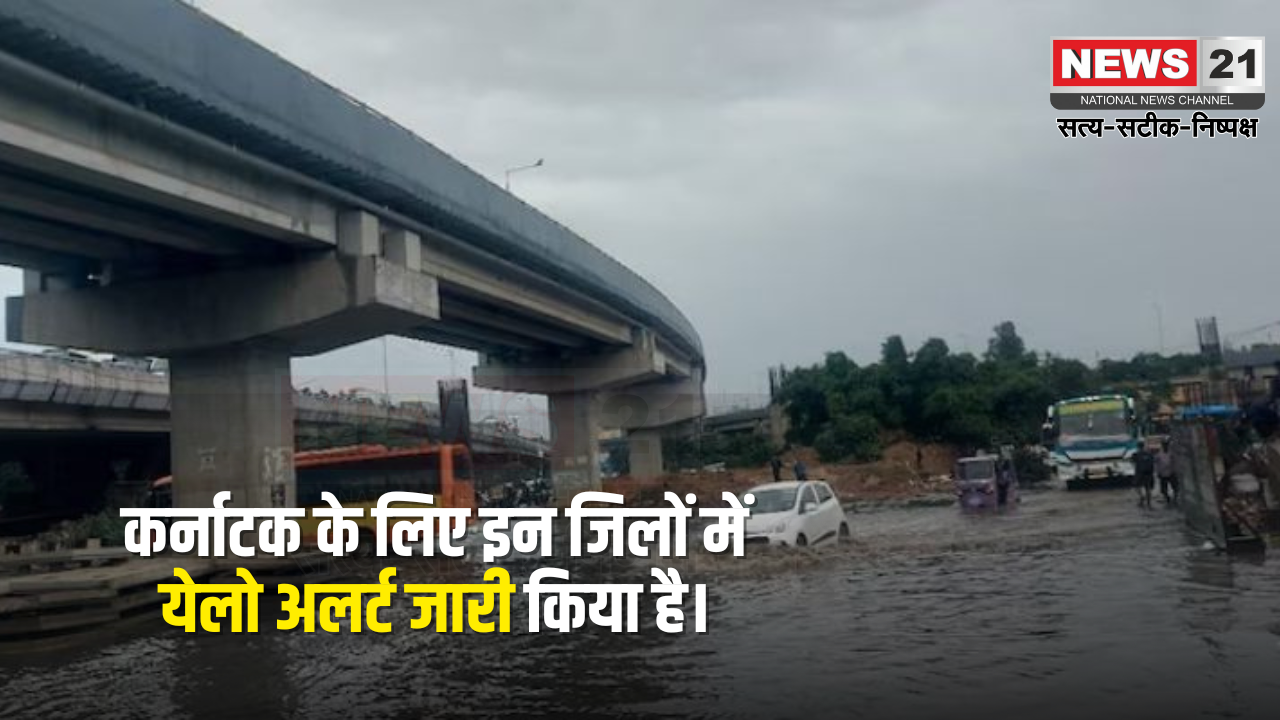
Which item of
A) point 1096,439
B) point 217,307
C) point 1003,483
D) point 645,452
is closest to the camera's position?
point 217,307

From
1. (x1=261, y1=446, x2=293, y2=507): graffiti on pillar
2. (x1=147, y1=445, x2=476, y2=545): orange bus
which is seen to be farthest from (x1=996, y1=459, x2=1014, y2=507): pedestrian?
(x1=261, y1=446, x2=293, y2=507): graffiti on pillar

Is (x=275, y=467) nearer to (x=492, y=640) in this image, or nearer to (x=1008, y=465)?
(x=492, y=640)

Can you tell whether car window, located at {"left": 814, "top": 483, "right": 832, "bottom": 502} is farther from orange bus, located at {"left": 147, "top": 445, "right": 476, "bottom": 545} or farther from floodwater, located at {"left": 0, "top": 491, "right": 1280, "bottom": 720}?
orange bus, located at {"left": 147, "top": 445, "right": 476, "bottom": 545}

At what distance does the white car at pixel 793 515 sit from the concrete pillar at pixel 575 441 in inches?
1150

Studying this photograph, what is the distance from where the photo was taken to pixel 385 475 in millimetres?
27375

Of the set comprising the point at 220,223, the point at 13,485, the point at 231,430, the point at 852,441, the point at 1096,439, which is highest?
the point at 220,223

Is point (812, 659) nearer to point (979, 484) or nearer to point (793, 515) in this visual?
point (793, 515)

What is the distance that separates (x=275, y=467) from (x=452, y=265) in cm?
726

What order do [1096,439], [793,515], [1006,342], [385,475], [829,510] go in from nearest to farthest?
[793,515] → [829,510] → [385,475] → [1096,439] → [1006,342]

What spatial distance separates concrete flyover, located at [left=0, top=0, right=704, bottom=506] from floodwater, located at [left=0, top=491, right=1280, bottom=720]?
25.2 ft

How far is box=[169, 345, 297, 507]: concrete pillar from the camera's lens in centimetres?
2422

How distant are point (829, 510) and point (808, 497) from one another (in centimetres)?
95

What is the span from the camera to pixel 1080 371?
224ft

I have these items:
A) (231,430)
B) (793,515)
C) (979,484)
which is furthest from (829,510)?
(231,430)
